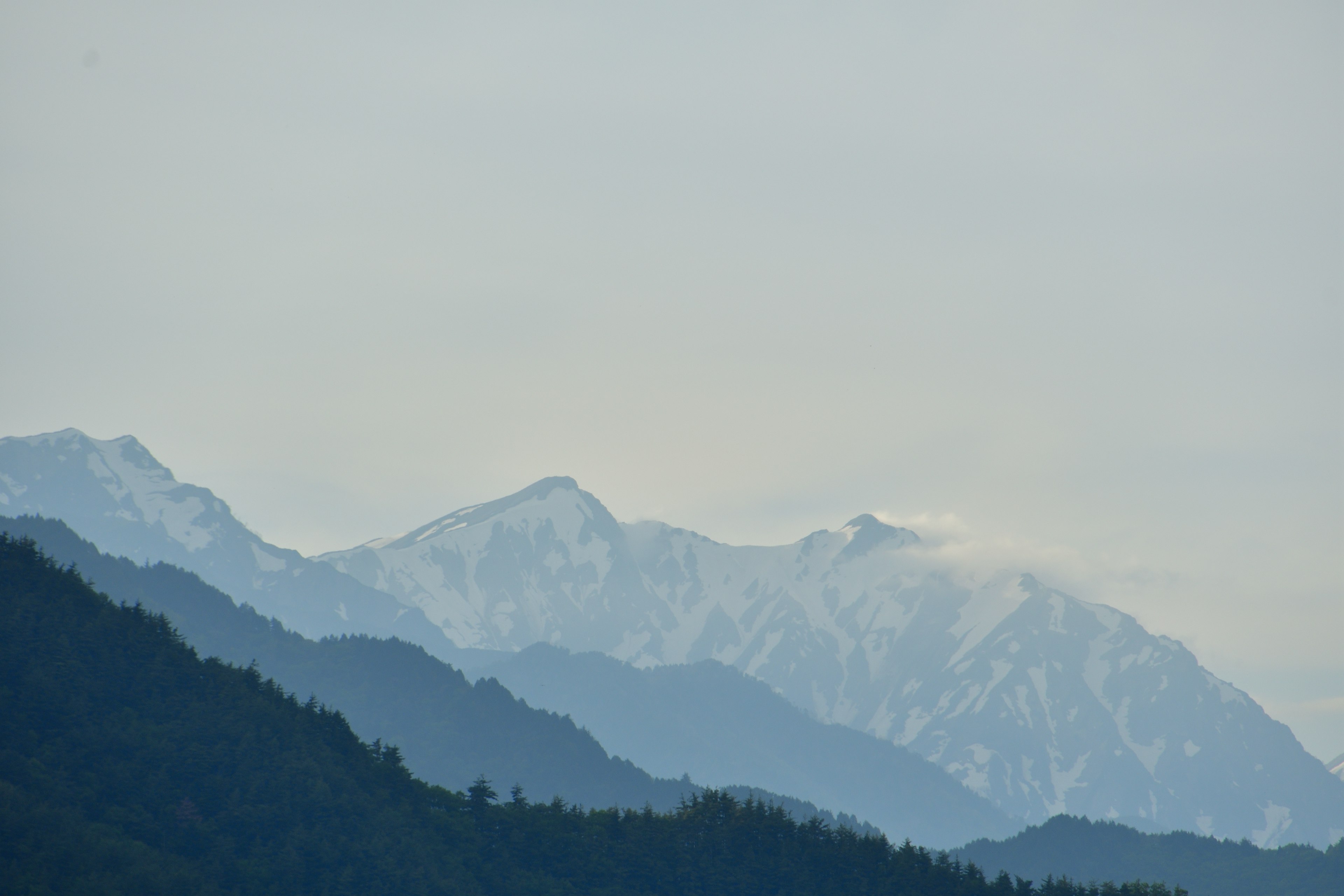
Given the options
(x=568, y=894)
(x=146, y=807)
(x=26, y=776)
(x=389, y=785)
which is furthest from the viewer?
(x=389, y=785)

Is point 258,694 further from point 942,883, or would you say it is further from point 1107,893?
point 1107,893

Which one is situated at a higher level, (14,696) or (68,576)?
(68,576)

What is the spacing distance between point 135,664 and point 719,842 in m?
78.1

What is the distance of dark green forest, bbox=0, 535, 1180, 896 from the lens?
13188cm

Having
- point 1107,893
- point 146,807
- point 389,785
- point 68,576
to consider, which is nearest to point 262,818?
point 146,807

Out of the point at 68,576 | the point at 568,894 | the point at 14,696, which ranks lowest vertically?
the point at 568,894

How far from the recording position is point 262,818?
148 meters

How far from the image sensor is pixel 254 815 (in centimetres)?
14662

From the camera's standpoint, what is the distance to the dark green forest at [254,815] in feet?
433

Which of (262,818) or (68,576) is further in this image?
(68,576)

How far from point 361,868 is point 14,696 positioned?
138 ft

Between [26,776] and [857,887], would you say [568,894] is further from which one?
[26,776]

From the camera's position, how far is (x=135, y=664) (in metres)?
166

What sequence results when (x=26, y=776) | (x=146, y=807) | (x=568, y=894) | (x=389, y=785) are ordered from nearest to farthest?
(x=26, y=776) < (x=146, y=807) < (x=568, y=894) < (x=389, y=785)
